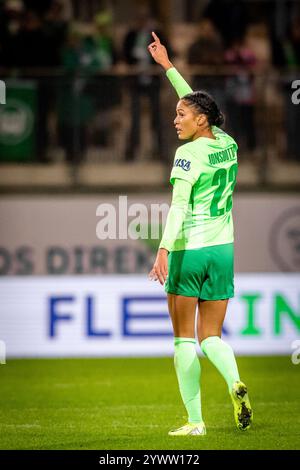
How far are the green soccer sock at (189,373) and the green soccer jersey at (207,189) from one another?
0.65 meters

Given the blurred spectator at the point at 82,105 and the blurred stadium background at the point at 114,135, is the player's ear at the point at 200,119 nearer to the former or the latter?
the blurred stadium background at the point at 114,135

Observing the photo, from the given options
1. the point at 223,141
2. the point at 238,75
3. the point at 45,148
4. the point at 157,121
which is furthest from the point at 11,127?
the point at 223,141

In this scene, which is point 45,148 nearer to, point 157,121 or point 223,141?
point 157,121

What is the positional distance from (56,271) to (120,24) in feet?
15.7

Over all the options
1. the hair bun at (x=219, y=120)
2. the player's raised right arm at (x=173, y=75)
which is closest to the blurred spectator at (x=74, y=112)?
the player's raised right arm at (x=173, y=75)

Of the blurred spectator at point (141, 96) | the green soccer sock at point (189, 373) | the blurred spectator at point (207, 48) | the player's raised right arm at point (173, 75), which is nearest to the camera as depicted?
the green soccer sock at point (189, 373)

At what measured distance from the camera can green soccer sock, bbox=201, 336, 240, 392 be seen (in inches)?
322

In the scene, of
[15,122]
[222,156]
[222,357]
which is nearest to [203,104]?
[222,156]

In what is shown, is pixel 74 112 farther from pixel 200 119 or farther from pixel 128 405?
pixel 200 119

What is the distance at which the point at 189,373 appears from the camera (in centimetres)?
826

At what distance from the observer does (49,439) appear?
841cm

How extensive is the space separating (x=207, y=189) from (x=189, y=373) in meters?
1.23

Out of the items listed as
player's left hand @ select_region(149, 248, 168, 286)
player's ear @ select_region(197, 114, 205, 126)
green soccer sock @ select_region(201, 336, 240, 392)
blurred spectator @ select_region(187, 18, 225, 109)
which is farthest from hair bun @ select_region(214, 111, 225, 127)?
blurred spectator @ select_region(187, 18, 225, 109)

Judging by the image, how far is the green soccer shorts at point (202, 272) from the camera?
325 inches
